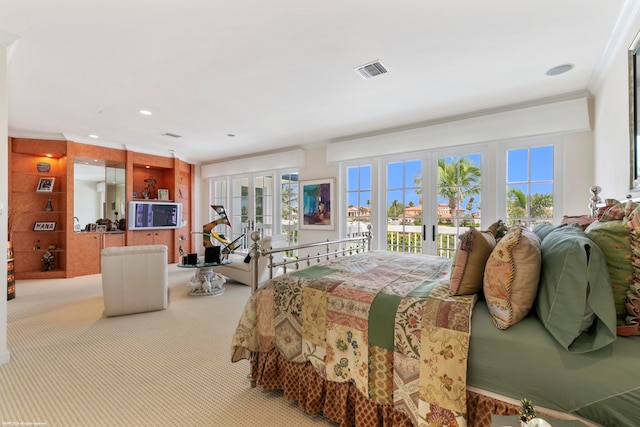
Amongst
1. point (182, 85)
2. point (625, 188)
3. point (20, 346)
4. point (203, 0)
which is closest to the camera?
point (203, 0)

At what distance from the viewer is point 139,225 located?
20.2 feet

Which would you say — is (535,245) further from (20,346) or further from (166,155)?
(166,155)

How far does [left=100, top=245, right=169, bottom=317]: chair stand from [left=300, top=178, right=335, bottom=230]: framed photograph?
8.51 feet

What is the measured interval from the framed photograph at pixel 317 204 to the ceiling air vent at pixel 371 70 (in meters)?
2.48

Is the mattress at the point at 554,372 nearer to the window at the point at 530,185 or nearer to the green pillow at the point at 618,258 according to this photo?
the green pillow at the point at 618,258

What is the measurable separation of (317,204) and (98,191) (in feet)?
15.4

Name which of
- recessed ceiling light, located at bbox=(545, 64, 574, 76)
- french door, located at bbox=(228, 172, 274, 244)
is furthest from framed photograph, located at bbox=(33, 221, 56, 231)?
recessed ceiling light, located at bbox=(545, 64, 574, 76)

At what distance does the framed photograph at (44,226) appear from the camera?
535cm

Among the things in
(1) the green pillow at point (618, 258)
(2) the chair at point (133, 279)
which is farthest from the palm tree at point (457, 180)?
(2) the chair at point (133, 279)

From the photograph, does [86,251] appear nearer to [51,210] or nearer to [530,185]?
[51,210]

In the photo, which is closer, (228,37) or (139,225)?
(228,37)

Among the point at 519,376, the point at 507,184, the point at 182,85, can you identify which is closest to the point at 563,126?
the point at 507,184

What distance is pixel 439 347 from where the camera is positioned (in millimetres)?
1280

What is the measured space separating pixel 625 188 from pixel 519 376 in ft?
6.08
